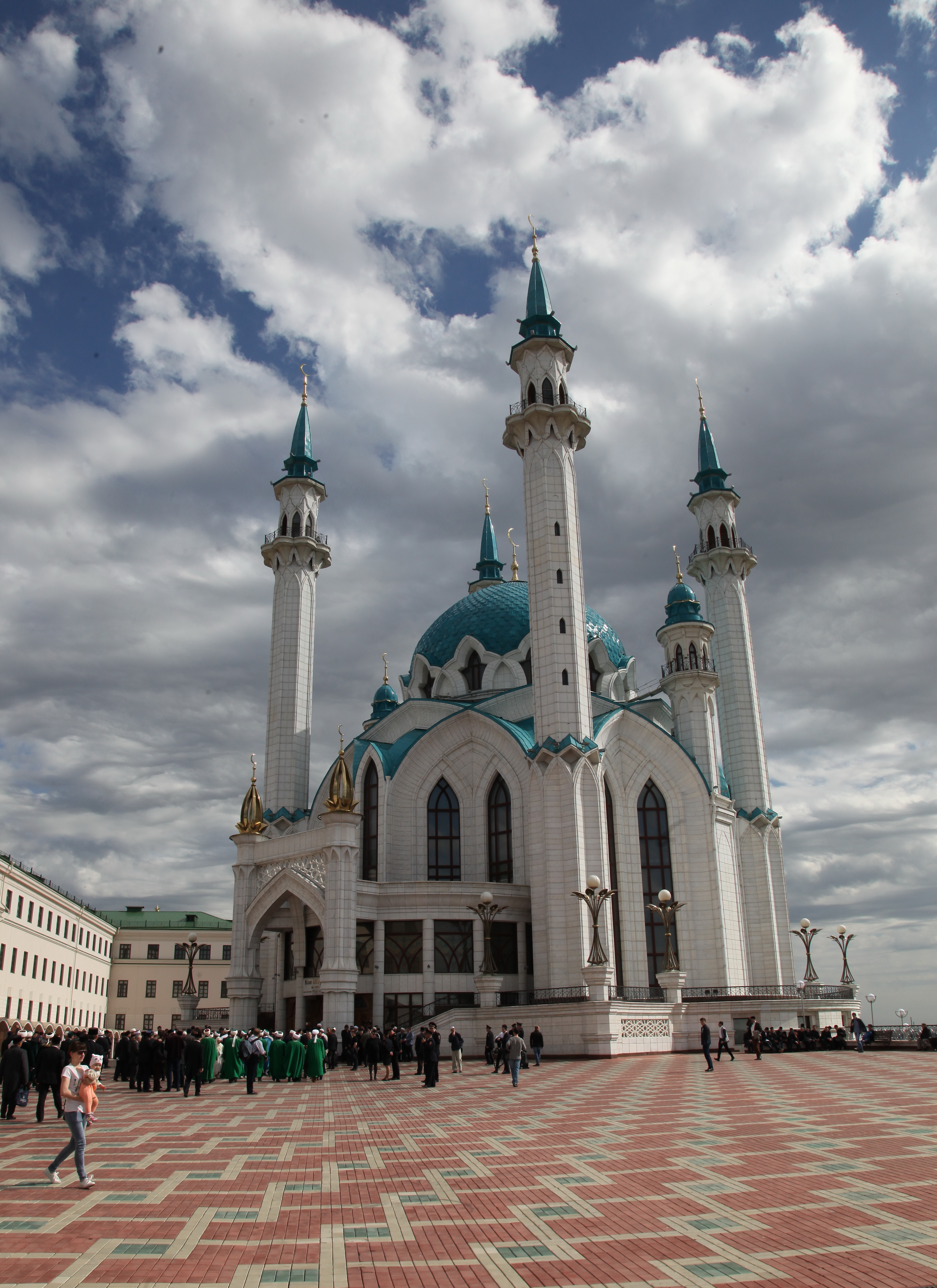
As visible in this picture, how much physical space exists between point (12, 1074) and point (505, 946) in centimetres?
2370

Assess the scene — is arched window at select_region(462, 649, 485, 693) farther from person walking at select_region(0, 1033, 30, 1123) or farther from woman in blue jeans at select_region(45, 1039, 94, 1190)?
woman in blue jeans at select_region(45, 1039, 94, 1190)

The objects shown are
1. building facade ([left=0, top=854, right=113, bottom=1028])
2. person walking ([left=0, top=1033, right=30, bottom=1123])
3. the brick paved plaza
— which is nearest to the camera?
the brick paved plaza

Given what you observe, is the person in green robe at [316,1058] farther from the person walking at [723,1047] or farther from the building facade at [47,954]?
the building facade at [47,954]

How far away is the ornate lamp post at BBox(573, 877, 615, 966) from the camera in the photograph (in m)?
30.8

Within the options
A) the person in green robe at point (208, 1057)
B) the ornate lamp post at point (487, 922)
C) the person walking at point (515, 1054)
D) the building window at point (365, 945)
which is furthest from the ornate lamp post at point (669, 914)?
the person in green robe at point (208, 1057)

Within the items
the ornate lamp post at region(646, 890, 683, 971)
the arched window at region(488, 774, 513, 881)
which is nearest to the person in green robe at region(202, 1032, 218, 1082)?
the ornate lamp post at region(646, 890, 683, 971)

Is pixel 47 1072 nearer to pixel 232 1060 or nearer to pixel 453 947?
pixel 232 1060

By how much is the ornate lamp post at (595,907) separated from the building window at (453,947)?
18.2 feet

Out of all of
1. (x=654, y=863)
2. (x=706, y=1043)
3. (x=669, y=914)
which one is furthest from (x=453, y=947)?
(x=706, y=1043)

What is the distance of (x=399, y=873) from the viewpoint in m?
39.1

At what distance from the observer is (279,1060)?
935 inches

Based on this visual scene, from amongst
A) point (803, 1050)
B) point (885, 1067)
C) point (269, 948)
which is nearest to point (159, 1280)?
point (885, 1067)

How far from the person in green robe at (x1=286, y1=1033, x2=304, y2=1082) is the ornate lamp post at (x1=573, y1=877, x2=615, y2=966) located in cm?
1044

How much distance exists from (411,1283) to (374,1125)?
829cm
